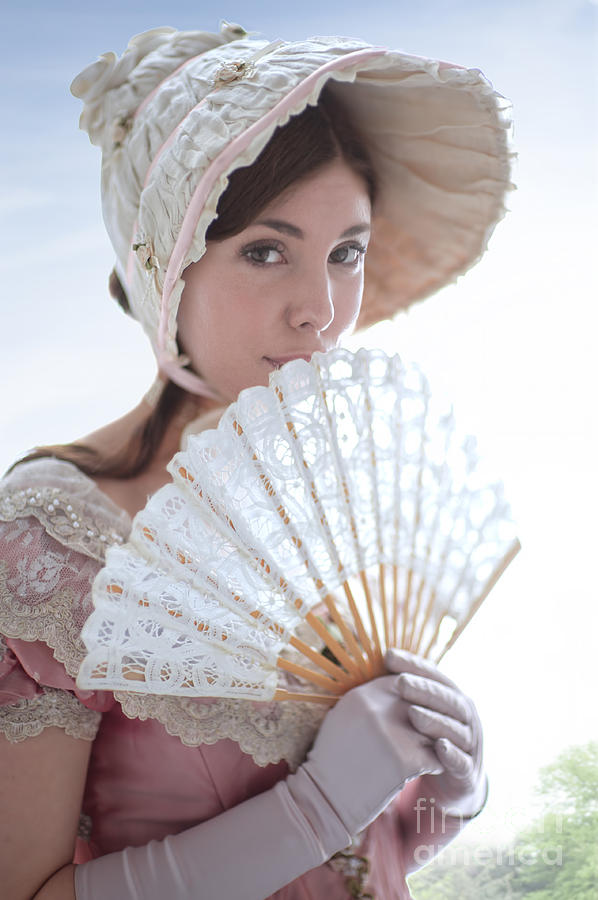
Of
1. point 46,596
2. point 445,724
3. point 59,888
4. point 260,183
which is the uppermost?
point 260,183

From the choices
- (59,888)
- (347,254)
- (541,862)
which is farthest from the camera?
(541,862)

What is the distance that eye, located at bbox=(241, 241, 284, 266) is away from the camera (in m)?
0.95

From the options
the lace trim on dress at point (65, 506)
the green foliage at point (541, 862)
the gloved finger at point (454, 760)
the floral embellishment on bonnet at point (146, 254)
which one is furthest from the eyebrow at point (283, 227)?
the green foliage at point (541, 862)

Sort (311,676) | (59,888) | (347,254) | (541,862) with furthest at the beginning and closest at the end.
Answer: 1. (541,862)
2. (347,254)
3. (311,676)
4. (59,888)

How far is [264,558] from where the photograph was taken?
836mm

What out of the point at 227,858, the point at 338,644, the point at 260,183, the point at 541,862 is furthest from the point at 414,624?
the point at 541,862

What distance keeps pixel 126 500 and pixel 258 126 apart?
1.49ft

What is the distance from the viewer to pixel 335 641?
90 centimetres

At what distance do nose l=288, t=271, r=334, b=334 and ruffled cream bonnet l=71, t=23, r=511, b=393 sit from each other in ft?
0.44

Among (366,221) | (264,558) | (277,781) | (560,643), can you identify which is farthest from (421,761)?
(560,643)

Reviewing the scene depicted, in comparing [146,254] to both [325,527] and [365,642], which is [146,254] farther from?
[365,642]

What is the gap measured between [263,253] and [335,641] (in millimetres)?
445

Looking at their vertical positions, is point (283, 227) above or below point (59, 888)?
above

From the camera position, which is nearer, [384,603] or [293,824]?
[293,824]
